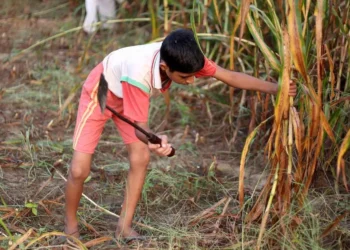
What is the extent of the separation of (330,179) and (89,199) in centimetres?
106

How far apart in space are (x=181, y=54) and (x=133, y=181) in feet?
1.87

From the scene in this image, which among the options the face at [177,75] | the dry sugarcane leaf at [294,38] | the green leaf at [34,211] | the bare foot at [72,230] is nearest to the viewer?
the dry sugarcane leaf at [294,38]

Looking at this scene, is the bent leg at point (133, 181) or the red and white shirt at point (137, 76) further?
the bent leg at point (133, 181)

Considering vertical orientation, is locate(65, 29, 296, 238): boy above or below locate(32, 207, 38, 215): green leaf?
above

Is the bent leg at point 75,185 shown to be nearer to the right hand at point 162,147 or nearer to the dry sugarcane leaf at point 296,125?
the right hand at point 162,147

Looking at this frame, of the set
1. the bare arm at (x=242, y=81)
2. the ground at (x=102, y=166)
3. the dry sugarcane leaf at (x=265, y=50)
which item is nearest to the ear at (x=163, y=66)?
the bare arm at (x=242, y=81)

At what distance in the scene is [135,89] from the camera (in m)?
2.54

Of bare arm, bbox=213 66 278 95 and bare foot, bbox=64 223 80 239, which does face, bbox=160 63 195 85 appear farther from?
bare foot, bbox=64 223 80 239

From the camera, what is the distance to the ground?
9.55 feet

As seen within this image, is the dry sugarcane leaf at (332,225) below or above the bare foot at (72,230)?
above

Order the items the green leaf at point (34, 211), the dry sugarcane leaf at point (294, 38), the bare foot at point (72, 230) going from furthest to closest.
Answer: the green leaf at point (34, 211)
the bare foot at point (72, 230)
the dry sugarcane leaf at point (294, 38)

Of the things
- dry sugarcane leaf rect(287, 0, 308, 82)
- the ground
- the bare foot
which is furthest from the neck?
the bare foot

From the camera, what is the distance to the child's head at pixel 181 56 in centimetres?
250

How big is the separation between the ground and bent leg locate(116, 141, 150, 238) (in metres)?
0.06
